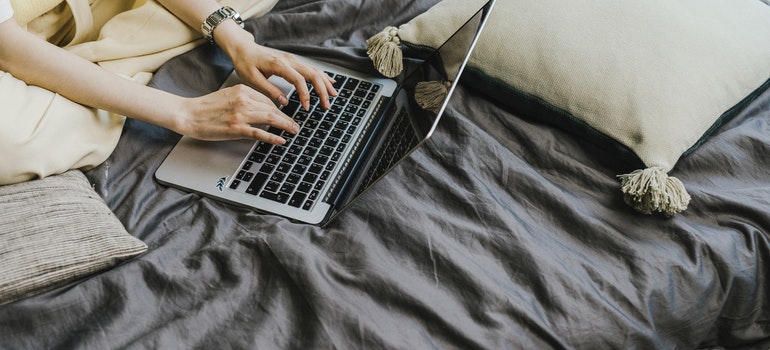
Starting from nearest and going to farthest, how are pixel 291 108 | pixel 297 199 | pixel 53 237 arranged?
pixel 53 237, pixel 297 199, pixel 291 108

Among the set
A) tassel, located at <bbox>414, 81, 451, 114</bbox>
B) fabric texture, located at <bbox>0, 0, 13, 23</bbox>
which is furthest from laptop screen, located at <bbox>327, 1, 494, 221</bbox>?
fabric texture, located at <bbox>0, 0, 13, 23</bbox>

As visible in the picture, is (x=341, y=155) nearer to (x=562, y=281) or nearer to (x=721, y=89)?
(x=562, y=281)

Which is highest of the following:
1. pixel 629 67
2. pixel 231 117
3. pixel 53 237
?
pixel 629 67

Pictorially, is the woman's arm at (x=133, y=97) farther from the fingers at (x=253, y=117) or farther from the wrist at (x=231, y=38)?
the wrist at (x=231, y=38)

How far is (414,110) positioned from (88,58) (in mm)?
517

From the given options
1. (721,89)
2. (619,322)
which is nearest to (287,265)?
(619,322)

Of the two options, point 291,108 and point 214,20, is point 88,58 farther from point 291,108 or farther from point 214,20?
point 291,108

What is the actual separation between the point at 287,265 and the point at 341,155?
0.20 m

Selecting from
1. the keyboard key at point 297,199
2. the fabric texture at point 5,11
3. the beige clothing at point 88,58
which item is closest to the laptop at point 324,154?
the keyboard key at point 297,199

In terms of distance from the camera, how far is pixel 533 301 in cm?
81

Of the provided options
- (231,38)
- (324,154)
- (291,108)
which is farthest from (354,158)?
(231,38)

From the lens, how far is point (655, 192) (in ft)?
2.74

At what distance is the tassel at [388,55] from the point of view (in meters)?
1.01

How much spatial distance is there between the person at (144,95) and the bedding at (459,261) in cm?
6
